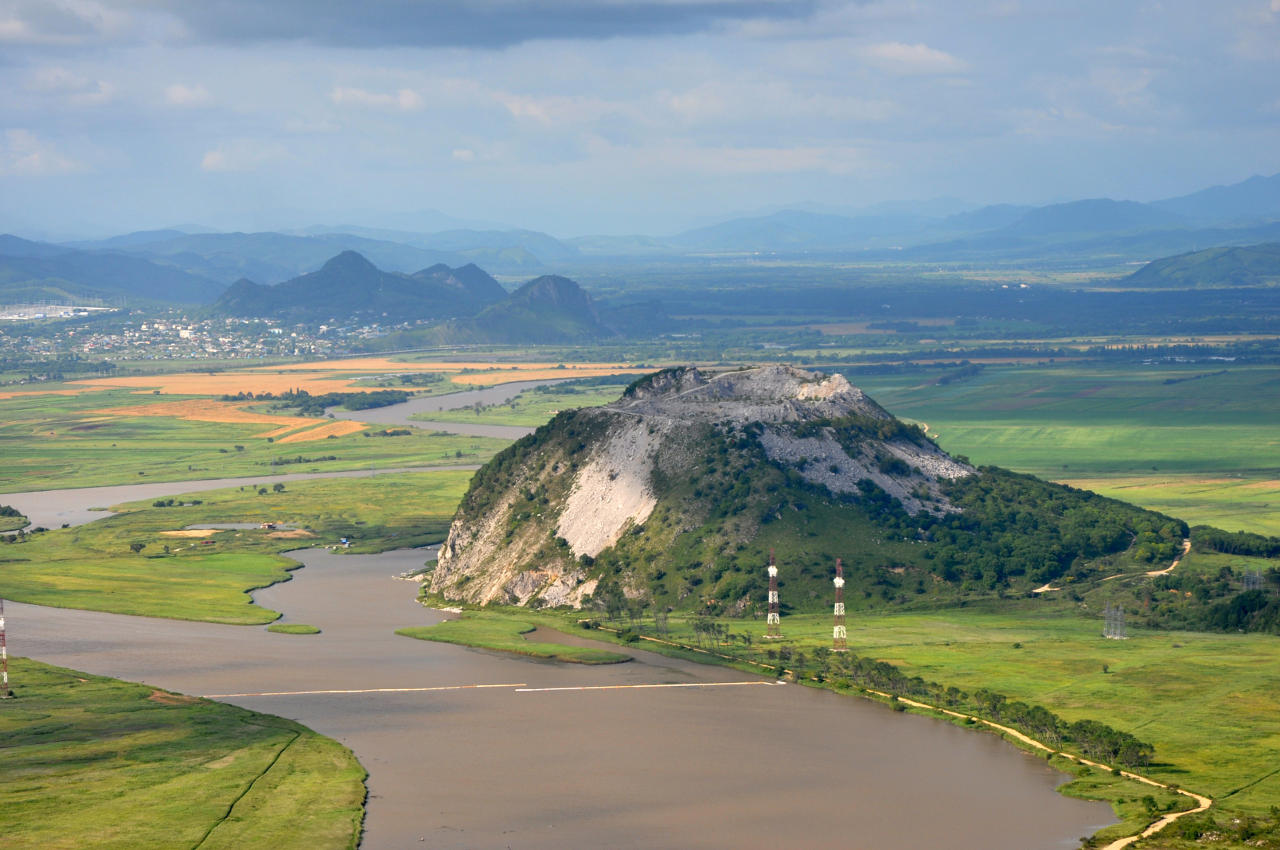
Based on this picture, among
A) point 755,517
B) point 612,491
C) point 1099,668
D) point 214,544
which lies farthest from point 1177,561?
point 214,544

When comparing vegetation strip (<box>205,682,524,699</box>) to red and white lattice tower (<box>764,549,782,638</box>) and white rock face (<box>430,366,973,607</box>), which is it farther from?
white rock face (<box>430,366,973,607</box>)

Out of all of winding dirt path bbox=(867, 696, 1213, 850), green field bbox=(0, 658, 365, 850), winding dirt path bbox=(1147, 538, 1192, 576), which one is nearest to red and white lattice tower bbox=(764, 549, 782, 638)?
winding dirt path bbox=(867, 696, 1213, 850)

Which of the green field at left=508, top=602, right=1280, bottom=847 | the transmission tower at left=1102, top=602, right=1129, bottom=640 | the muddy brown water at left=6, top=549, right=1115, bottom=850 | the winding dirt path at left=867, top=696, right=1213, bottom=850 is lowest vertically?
the muddy brown water at left=6, top=549, right=1115, bottom=850

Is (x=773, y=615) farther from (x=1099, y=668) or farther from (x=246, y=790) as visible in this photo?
(x=246, y=790)

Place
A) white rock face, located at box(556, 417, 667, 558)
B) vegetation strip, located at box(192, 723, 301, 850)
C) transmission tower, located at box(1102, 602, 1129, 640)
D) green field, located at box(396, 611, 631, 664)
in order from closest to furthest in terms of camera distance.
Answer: vegetation strip, located at box(192, 723, 301, 850) → transmission tower, located at box(1102, 602, 1129, 640) → green field, located at box(396, 611, 631, 664) → white rock face, located at box(556, 417, 667, 558)

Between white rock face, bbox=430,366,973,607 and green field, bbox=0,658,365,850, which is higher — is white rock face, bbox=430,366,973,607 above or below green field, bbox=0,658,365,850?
above

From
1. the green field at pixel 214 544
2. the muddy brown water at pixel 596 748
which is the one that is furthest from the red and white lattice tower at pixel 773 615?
the green field at pixel 214 544

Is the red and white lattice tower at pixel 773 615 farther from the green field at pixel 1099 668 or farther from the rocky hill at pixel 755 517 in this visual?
the rocky hill at pixel 755 517

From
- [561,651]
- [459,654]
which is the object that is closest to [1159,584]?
[561,651]

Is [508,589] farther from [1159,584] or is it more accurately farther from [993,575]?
[1159,584]
